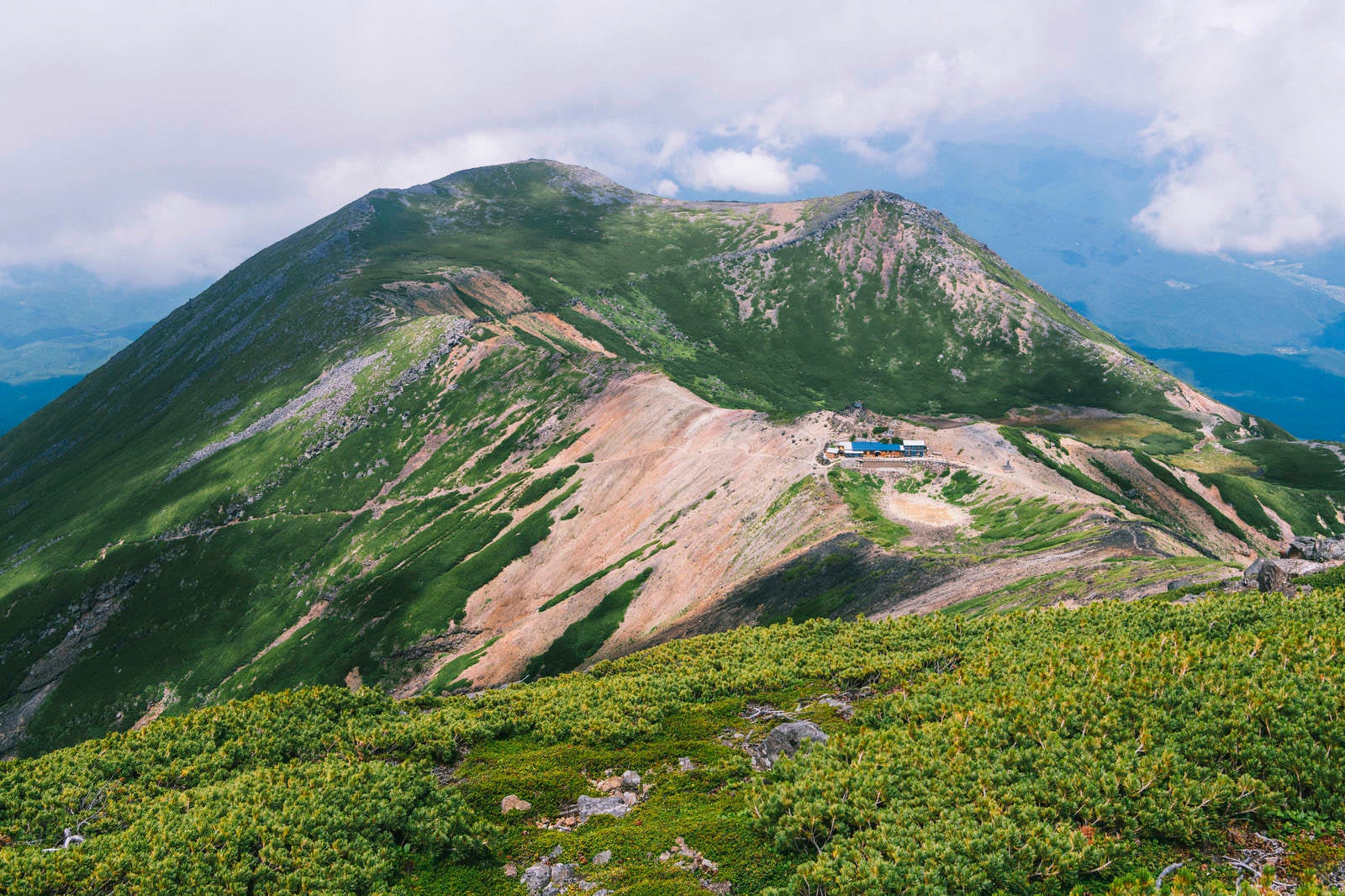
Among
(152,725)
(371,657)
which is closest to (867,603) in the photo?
(152,725)

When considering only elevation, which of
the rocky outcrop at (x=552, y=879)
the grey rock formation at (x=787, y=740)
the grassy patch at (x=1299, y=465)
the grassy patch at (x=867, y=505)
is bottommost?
the grassy patch at (x=1299, y=465)

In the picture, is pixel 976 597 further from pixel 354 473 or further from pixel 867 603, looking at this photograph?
pixel 354 473

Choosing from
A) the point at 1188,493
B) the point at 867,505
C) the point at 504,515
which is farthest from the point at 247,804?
the point at 1188,493

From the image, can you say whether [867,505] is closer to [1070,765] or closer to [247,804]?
[1070,765]

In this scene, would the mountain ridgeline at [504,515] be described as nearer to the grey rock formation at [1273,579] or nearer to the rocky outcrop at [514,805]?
the grey rock formation at [1273,579]

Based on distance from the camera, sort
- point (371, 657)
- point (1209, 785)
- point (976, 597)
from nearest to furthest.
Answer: point (1209, 785) < point (976, 597) < point (371, 657)

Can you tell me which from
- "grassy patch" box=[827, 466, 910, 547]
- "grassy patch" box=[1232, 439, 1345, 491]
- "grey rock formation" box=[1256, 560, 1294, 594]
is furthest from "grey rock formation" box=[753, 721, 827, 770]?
"grassy patch" box=[1232, 439, 1345, 491]

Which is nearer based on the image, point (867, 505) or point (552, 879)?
point (552, 879)

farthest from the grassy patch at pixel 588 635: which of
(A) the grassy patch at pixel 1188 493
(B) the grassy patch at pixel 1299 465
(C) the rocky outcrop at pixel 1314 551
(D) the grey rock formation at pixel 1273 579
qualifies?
(B) the grassy patch at pixel 1299 465
